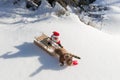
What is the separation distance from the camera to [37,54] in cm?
794

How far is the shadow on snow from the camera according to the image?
7.51m

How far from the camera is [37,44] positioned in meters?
8.21

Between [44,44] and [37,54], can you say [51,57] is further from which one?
[44,44]

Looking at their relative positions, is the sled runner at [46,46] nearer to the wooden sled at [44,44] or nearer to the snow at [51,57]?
the wooden sled at [44,44]

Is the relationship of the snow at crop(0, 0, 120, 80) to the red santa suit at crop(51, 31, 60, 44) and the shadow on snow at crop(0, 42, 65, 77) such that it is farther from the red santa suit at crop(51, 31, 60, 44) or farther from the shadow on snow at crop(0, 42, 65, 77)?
the red santa suit at crop(51, 31, 60, 44)

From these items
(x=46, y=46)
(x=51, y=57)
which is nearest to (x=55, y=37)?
(x=46, y=46)

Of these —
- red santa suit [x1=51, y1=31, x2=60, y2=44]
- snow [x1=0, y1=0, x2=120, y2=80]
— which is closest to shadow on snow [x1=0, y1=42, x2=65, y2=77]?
snow [x1=0, y1=0, x2=120, y2=80]

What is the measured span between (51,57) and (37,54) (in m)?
0.36

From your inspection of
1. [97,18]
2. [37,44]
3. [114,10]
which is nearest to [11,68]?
[37,44]

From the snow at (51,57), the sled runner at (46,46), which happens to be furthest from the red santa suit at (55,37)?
the snow at (51,57)

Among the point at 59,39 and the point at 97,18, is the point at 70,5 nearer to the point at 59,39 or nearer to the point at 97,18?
the point at 97,18

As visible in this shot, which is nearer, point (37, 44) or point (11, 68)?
point (11, 68)

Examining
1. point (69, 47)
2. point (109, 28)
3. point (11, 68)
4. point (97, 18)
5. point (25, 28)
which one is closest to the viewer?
point (11, 68)

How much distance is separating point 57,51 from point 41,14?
3.24m
